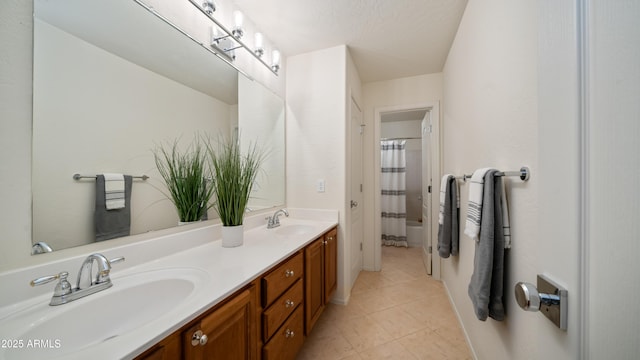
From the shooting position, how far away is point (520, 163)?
89 cm

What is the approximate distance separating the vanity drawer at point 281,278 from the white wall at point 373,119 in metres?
1.68

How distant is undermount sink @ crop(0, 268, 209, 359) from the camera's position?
1.81ft

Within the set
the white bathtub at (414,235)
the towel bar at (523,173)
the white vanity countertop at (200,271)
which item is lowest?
the white bathtub at (414,235)

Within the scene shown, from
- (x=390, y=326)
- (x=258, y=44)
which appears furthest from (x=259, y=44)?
(x=390, y=326)

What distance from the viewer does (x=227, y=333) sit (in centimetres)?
77

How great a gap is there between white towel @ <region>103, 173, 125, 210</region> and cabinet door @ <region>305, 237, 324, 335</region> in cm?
96

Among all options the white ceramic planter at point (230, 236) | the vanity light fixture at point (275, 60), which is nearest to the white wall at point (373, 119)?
the vanity light fixture at point (275, 60)

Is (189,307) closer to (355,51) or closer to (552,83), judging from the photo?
(552,83)

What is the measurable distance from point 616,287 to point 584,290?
0.12 ft

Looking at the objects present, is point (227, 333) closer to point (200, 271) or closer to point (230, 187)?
point (200, 271)

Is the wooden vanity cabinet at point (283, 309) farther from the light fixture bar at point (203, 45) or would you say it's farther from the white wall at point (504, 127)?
the light fixture bar at point (203, 45)

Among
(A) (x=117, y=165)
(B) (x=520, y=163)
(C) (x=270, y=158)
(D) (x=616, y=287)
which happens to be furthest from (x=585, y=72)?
(C) (x=270, y=158)

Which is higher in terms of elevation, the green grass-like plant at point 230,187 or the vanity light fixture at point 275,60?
the vanity light fixture at point 275,60

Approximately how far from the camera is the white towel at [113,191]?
0.90 metres
